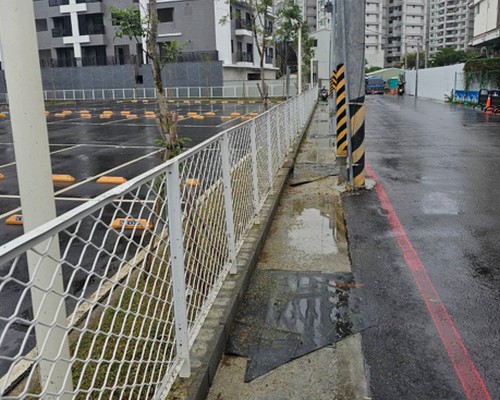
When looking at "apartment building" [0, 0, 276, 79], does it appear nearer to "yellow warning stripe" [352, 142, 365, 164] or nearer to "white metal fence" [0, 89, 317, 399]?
"yellow warning stripe" [352, 142, 365, 164]

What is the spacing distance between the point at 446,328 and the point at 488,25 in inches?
1459

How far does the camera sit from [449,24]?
116 metres

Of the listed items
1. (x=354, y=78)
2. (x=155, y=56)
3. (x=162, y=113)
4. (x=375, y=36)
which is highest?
(x=375, y=36)

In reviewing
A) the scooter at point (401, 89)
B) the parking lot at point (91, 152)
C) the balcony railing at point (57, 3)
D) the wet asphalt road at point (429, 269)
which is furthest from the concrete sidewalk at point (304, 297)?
the balcony railing at point (57, 3)

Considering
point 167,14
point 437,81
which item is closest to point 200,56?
point 167,14

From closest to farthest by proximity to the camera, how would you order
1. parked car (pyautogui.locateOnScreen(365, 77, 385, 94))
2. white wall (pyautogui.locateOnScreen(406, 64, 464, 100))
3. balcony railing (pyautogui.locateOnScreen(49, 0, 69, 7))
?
white wall (pyautogui.locateOnScreen(406, 64, 464, 100)) → balcony railing (pyautogui.locateOnScreen(49, 0, 69, 7)) → parked car (pyautogui.locateOnScreen(365, 77, 385, 94))

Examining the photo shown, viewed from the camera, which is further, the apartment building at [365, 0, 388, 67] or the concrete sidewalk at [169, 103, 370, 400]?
the apartment building at [365, 0, 388, 67]

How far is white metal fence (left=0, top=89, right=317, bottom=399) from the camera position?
6.20ft

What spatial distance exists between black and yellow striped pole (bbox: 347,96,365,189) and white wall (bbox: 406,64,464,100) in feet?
80.1

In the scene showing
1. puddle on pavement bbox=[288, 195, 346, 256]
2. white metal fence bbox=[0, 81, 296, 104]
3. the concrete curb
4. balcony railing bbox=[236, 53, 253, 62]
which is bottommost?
puddle on pavement bbox=[288, 195, 346, 256]

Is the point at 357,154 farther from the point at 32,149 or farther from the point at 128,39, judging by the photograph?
the point at 128,39

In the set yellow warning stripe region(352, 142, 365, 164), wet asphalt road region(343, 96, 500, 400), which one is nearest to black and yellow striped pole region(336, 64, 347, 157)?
wet asphalt road region(343, 96, 500, 400)

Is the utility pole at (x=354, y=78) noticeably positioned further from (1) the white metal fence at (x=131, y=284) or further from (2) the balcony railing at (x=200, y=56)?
(2) the balcony railing at (x=200, y=56)

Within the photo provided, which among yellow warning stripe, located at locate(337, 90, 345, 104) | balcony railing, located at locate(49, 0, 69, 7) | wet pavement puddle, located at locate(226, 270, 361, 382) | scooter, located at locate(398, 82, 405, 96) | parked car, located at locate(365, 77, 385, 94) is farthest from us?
parked car, located at locate(365, 77, 385, 94)
